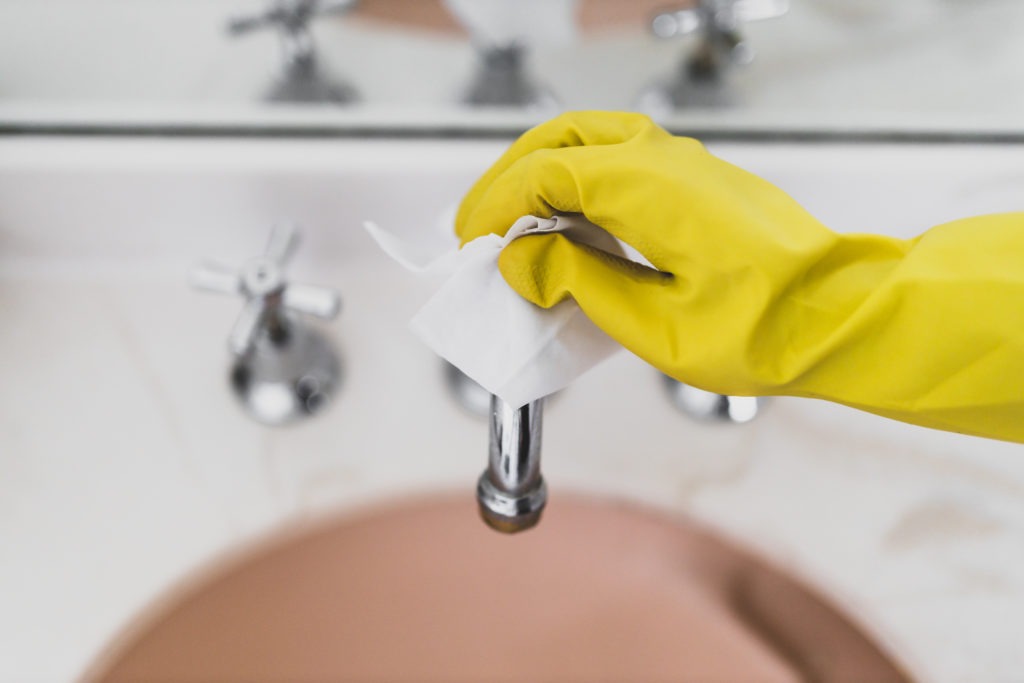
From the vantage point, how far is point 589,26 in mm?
484

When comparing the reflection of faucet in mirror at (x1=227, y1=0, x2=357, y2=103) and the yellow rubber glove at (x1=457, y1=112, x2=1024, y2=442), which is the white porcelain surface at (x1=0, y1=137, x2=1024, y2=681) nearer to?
the reflection of faucet in mirror at (x1=227, y1=0, x2=357, y2=103)

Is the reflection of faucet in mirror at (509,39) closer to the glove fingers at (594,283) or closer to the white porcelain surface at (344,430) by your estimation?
the white porcelain surface at (344,430)

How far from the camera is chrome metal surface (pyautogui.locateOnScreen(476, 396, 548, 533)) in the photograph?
0.30 meters

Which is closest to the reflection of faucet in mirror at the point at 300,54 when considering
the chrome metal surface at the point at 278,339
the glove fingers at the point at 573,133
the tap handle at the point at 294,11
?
the tap handle at the point at 294,11

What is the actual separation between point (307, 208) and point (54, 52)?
20 centimetres

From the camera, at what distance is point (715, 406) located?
18.2 inches

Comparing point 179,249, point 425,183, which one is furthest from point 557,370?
point 179,249

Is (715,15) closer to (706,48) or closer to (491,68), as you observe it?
(706,48)

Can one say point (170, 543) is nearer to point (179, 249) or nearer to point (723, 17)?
point (179, 249)

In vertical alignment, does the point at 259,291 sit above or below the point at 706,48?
below

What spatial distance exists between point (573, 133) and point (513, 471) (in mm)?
144

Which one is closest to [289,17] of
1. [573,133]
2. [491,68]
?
[491,68]

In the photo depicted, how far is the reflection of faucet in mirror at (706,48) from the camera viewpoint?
439 millimetres

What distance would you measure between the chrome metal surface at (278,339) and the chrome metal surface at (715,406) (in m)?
0.23
